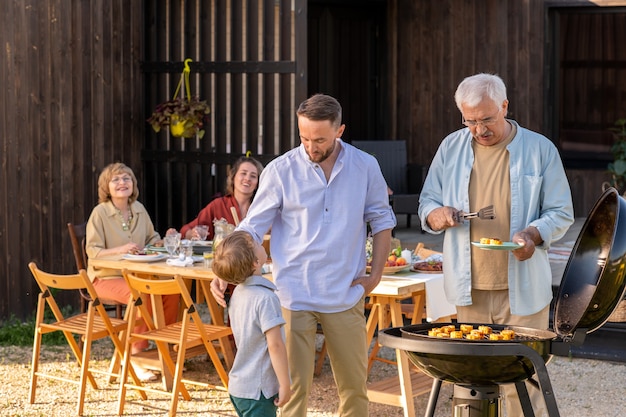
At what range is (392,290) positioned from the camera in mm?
5500

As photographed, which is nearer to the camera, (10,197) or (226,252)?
(226,252)

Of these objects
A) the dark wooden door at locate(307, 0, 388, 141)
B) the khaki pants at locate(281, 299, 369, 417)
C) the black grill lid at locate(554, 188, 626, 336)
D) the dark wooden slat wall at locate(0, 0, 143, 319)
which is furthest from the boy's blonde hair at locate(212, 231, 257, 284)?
the dark wooden door at locate(307, 0, 388, 141)

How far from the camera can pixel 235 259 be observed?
13.2ft

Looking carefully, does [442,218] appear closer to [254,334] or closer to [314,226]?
[314,226]

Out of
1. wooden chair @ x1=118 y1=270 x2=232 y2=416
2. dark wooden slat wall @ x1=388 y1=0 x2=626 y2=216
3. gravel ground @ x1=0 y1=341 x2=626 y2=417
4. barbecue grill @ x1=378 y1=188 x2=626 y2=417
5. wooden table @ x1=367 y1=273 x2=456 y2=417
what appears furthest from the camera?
dark wooden slat wall @ x1=388 y1=0 x2=626 y2=216

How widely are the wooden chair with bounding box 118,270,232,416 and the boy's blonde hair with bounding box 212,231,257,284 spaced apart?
1575mm

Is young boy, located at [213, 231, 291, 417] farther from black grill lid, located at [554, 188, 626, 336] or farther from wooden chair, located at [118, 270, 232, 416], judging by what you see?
wooden chair, located at [118, 270, 232, 416]

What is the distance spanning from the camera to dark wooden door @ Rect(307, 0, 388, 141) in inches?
472

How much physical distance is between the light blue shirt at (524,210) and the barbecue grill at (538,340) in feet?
1.18

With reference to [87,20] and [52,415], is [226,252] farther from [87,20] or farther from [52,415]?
[87,20]

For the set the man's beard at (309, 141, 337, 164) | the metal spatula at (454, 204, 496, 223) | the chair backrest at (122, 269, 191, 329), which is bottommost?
the chair backrest at (122, 269, 191, 329)

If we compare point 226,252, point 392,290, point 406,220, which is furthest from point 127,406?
point 406,220

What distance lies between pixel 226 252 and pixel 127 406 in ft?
7.64

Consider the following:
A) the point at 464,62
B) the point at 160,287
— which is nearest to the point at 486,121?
the point at 160,287
